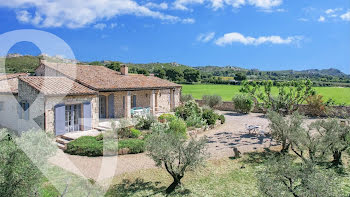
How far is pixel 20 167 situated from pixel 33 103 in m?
10.5

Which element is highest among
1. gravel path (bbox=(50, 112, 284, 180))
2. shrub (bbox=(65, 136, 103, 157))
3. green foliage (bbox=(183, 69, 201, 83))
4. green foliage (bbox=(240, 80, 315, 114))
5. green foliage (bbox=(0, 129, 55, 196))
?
green foliage (bbox=(183, 69, 201, 83))

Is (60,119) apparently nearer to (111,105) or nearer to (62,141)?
(62,141)

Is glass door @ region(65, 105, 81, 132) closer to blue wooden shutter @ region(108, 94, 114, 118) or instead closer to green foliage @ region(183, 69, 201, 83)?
blue wooden shutter @ region(108, 94, 114, 118)

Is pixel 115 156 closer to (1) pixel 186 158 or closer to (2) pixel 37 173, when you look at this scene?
(1) pixel 186 158

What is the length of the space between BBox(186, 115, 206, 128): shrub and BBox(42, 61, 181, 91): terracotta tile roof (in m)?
5.31

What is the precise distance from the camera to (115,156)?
12.1 metres

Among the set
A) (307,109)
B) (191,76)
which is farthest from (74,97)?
(191,76)

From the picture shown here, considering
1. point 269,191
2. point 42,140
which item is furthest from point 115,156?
point 269,191

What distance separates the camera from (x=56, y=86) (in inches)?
586

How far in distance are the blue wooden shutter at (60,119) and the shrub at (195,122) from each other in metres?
8.46

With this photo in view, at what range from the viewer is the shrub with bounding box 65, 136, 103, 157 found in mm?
11961

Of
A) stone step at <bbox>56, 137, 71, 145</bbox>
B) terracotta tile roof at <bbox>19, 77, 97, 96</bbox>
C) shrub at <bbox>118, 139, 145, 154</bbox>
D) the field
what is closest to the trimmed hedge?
shrub at <bbox>118, 139, 145, 154</bbox>

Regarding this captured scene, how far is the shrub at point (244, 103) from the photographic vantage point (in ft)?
89.3

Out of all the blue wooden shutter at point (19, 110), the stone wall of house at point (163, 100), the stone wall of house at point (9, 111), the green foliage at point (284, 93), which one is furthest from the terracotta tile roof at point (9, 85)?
the green foliage at point (284, 93)
